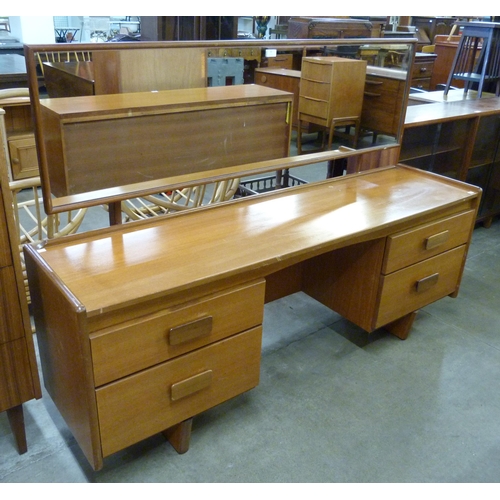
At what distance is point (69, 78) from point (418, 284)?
139 cm

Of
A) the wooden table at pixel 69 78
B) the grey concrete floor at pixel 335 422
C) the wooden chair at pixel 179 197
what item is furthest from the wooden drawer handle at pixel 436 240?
the wooden table at pixel 69 78

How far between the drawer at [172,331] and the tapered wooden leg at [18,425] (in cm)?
43

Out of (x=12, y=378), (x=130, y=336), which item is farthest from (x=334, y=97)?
(x=12, y=378)

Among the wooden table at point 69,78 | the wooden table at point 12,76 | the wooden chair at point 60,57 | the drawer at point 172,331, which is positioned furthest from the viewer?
the wooden table at point 12,76

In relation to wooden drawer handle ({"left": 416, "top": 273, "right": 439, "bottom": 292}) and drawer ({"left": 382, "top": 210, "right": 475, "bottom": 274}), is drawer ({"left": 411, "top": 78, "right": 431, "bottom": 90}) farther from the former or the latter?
wooden drawer handle ({"left": 416, "top": 273, "right": 439, "bottom": 292})

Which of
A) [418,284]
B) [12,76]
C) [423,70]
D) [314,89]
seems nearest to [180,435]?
[418,284]

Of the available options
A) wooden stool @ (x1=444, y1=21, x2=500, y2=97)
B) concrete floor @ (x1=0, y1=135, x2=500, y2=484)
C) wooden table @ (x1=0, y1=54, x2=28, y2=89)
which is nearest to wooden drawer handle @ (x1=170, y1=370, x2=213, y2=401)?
concrete floor @ (x1=0, y1=135, x2=500, y2=484)

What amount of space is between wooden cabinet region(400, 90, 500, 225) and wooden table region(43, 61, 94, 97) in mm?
1473

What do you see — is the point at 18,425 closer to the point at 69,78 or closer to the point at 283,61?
the point at 69,78

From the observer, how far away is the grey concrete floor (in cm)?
148

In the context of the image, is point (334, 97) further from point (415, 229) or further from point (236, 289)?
point (236, 289)

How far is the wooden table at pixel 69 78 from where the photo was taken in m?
1.53

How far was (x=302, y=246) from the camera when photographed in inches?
57.2

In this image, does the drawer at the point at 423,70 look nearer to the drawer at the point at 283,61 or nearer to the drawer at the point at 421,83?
the drawer at the point at 421,83
